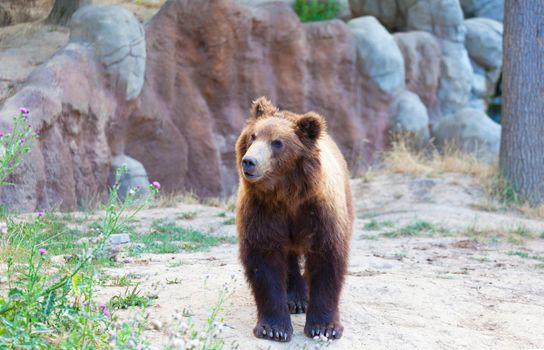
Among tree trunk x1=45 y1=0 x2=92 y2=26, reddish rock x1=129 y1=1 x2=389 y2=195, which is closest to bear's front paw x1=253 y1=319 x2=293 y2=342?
reddish rock x1=129 y1=1 x2=389 y2=195

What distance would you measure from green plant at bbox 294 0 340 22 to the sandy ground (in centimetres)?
764

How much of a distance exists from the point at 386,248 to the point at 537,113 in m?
4.37

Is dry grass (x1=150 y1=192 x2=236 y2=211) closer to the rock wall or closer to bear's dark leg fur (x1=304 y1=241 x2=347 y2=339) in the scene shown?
the rock wall

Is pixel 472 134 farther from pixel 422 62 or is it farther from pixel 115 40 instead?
pixel 115 40

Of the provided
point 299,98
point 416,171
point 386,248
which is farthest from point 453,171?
point 386,248

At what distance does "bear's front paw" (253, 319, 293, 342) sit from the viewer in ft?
15.9

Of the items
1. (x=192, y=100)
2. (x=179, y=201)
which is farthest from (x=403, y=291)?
(x=192, y=100)

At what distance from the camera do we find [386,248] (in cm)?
853

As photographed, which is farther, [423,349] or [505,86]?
[505,86]

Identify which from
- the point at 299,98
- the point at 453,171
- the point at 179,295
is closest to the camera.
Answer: the point at 179,295

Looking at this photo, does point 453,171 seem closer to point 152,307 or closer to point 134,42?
point 134,42

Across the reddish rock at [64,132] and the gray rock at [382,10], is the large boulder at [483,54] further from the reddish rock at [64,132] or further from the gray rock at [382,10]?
the reddish rock at [64,132]

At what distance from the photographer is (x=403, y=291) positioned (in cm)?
608

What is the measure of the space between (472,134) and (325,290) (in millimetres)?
10670
